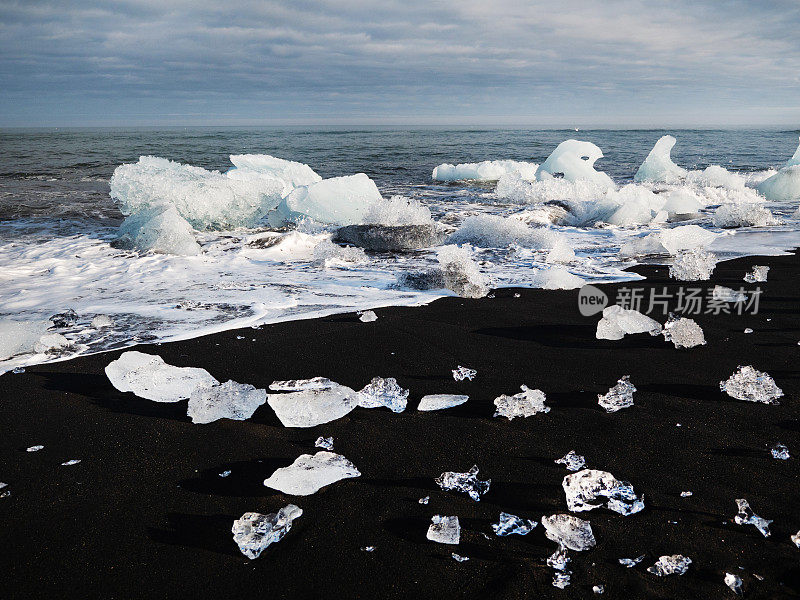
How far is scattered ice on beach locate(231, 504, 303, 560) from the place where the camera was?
156 centimetres

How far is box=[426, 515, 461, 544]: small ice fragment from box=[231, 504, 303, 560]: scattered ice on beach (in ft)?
1.36

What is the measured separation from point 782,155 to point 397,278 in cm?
2125

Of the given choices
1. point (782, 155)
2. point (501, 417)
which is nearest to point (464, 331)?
point (501, 417)

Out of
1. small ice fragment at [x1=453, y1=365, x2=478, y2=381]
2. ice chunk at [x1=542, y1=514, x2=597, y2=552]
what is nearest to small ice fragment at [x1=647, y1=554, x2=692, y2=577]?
ice chunk at [x1=542, y1=514, x2=597, y2=552]

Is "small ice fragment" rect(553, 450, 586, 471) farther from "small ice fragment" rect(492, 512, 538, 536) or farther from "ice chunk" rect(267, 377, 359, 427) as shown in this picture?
"ice chunk" rect(267, 377, 359, 427)

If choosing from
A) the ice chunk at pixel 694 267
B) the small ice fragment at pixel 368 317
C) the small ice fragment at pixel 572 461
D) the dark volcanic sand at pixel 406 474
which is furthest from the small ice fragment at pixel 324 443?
the ice chunk at pixel 694 267

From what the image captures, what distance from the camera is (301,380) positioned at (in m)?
2.63

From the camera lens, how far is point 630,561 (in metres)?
1.50

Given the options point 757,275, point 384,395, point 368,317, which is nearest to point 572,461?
point 384,395

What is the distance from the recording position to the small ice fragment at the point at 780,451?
6.40ft

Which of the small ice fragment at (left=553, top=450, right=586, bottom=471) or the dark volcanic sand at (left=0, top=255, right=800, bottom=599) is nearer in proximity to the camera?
the dark volcanic sand at (left=0, top=255, right=800, bottom=599)

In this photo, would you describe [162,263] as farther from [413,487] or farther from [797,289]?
[797,289]

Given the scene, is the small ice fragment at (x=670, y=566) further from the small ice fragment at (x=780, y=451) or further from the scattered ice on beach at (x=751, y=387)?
the scattered ice on beach at (x=751, y=387)

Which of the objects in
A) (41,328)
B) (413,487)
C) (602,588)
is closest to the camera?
(602,588)
